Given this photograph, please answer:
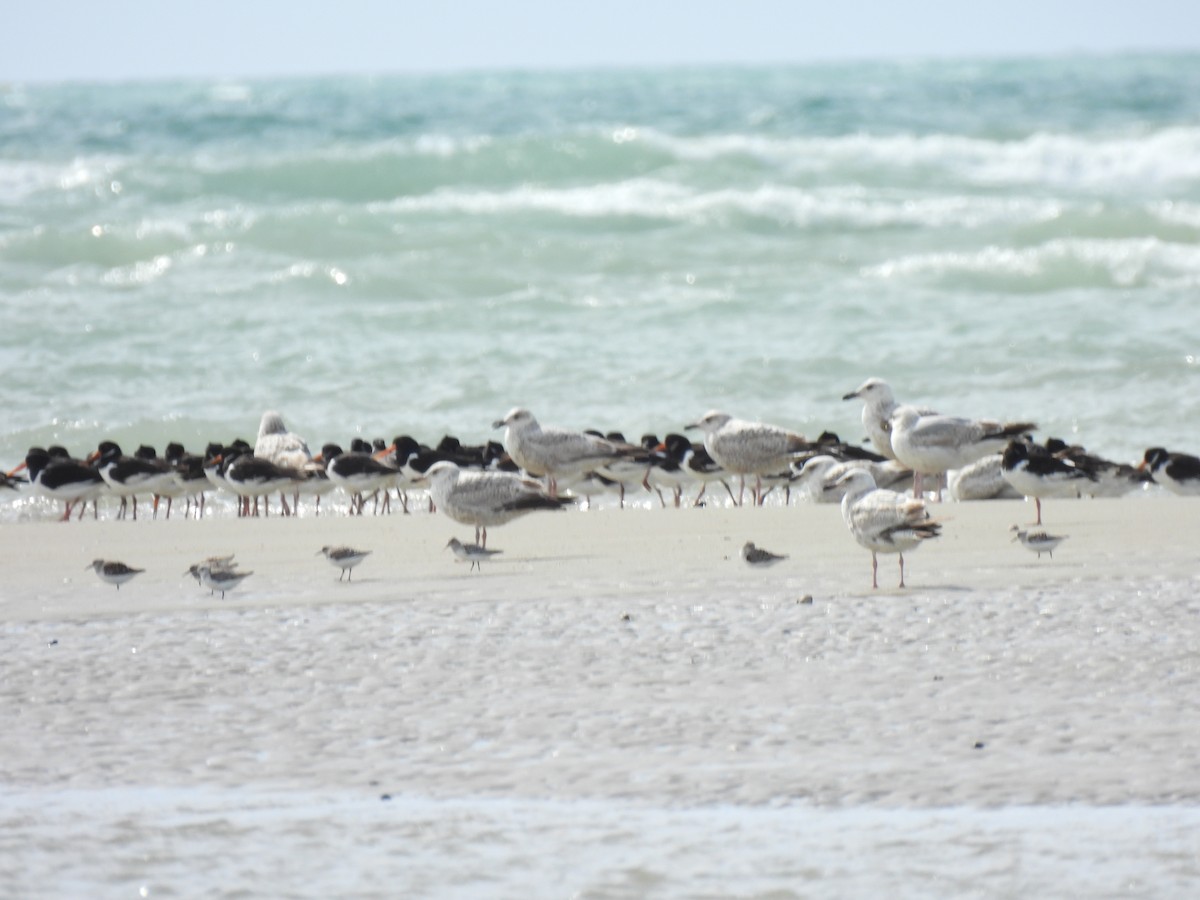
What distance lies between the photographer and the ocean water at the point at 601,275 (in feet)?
50.6

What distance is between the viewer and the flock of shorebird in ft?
36.2

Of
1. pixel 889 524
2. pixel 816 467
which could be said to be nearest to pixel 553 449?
pixel 816 467

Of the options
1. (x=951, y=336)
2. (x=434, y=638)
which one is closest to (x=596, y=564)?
(x=434, y=638)

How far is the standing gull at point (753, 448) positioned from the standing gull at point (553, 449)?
710 millimetres

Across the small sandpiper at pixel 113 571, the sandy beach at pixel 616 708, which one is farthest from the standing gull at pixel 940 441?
the small sandpiper at pixel 113 571

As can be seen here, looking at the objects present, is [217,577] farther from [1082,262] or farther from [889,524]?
[1082,262]

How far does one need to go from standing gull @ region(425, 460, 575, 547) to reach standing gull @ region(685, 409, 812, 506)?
2.45 m

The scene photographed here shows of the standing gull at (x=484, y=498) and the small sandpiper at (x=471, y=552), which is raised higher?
the standing gull at (x=484, y=498)

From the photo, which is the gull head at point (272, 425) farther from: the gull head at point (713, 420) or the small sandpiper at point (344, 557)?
the small sandpiper at point (344, 557)

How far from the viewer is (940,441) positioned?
11.6m

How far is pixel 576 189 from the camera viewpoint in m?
29.0

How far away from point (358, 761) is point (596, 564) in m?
3.49

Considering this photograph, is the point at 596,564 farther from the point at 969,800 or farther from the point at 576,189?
the point at 576,189

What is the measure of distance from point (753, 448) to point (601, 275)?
32.5ft
